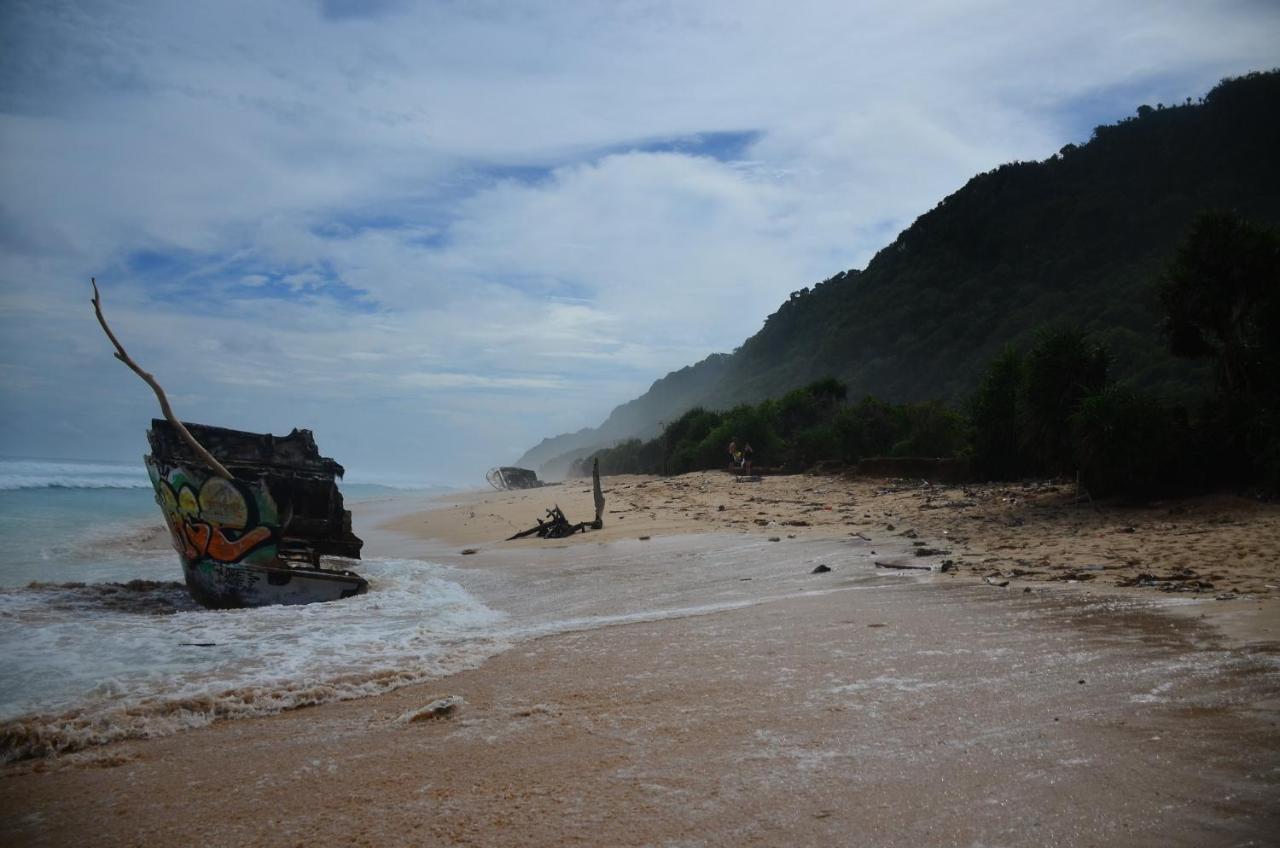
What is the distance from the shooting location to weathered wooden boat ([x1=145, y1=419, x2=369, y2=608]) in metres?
9.45

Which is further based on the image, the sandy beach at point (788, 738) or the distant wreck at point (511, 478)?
the distant wreck at point (511, 478)

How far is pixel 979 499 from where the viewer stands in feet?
48.2

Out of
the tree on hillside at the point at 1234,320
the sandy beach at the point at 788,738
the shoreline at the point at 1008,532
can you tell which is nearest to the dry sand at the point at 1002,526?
the shoreline at the point at 1008,532

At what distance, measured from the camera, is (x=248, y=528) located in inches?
390

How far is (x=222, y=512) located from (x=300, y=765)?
729cm

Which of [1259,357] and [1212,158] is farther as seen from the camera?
[1212,158]

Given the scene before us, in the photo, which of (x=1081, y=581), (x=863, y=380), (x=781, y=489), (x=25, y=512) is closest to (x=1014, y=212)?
(x=863, y=380)

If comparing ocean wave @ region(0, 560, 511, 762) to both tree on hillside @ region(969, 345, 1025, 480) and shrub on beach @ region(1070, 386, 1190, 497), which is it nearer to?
shrub on beach @ region(1070, 386, 1190, 497)

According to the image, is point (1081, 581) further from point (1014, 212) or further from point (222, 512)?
point (1014, 212)

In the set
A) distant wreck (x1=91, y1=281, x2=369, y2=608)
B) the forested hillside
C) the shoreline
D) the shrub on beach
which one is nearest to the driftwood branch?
distant wreck (x1=91, y1=281, x2=369, y2=608)

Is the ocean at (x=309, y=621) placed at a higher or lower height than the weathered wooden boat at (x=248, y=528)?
lower

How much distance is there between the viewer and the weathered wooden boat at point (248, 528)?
31.0 ft

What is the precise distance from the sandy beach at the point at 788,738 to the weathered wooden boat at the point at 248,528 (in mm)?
3811

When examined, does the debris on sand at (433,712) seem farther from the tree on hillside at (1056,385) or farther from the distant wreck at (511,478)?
the distant wreck at (511,478)
